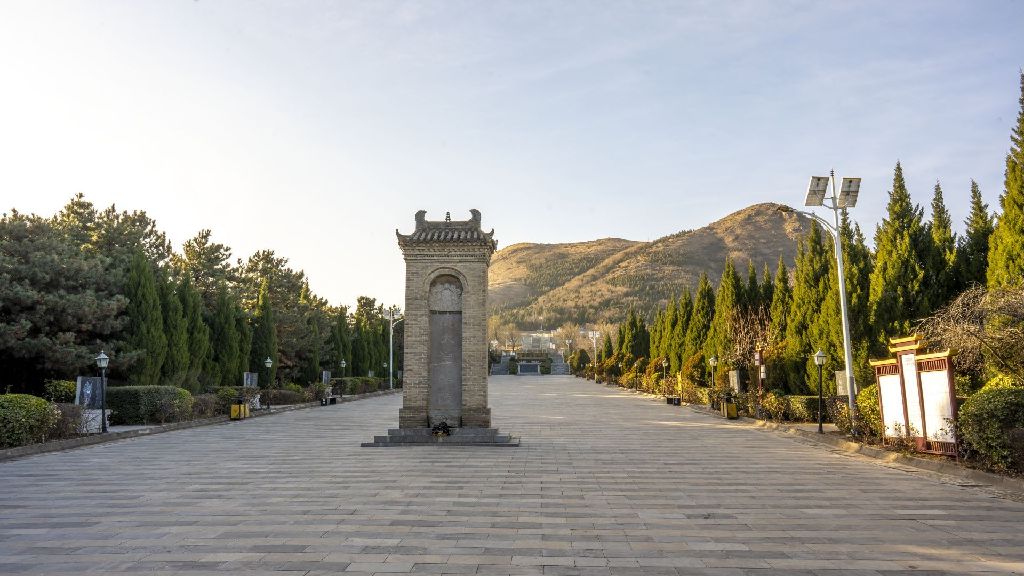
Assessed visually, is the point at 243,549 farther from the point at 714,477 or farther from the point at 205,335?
the point at 205,335

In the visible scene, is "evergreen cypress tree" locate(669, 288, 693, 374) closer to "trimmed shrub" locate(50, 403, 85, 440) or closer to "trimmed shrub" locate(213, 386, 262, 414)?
"trimmed shrub" locate(213, 386, 262, 414)

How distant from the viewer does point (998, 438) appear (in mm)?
10695

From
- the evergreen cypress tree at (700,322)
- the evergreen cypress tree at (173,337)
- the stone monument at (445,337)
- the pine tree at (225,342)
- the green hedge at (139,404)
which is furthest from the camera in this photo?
the evergreen cypress tree at (700,322)

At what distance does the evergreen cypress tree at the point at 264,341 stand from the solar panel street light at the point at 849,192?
97.1 feet

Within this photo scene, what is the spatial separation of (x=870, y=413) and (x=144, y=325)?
968 inches

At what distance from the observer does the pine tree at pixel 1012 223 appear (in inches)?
574

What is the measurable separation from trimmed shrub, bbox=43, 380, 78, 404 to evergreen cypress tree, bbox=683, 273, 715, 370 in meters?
28.8

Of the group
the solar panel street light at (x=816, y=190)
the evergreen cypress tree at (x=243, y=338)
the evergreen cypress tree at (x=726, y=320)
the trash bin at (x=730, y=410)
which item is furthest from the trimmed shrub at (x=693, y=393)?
the evergreen cypress tree at (x=243, y=338)

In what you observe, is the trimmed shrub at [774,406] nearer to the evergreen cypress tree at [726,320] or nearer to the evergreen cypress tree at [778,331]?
the evergreen cypress tree at [778,331]

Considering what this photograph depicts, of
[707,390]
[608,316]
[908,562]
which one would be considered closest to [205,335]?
[707,390]

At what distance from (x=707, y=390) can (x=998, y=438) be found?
2021 centimetres

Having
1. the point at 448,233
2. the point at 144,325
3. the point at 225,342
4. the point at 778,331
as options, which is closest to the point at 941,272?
the point at 778,331

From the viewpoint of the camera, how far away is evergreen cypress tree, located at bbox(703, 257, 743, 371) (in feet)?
98.5

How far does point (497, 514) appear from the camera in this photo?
27.3 ft
